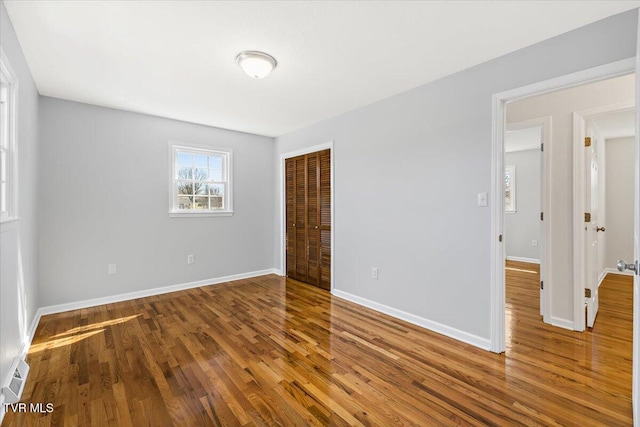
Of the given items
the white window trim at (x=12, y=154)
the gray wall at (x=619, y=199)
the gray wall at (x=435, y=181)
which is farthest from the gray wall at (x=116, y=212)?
the gray wall at (x=619, y=199)

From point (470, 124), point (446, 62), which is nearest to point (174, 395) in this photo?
point (470, 124)

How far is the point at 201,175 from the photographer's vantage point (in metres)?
4.51

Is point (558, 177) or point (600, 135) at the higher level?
point (600, 135)

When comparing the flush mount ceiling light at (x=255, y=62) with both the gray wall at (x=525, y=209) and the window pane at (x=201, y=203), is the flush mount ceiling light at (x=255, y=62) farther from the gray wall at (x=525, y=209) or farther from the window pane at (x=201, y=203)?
the gray wall at (x=525, y=209)

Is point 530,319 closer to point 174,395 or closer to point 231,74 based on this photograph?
point 174,395

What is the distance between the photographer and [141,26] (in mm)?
2008

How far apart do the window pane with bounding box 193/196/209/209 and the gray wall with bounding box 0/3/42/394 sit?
5.73 ft

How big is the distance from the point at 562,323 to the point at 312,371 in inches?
98.6

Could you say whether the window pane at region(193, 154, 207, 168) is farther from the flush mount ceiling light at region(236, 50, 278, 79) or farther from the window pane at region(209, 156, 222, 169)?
the flush mount ceiling light at region(236, 50, 278, 79)

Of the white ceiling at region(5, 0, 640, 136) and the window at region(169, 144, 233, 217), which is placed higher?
the white ceiling at region(5, 0, 640, 136)

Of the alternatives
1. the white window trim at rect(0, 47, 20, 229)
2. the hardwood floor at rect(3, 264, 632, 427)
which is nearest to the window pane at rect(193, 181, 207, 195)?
the hardwood floor at rect(3, 264, 632, 427)

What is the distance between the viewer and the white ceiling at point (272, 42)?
1843mm

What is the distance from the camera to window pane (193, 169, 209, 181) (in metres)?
4.46

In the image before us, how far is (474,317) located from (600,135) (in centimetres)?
418
